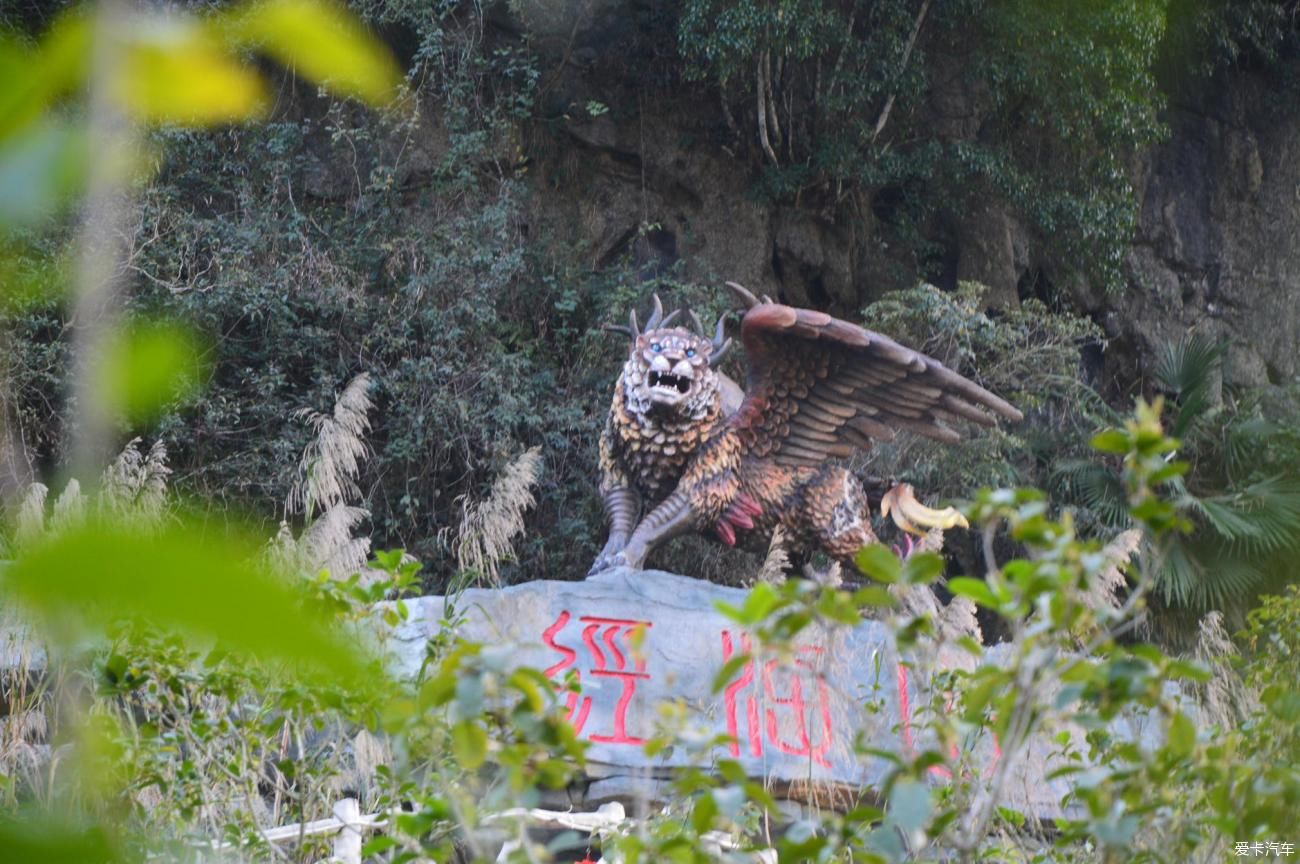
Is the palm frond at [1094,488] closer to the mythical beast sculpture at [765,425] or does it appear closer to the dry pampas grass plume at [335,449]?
the mythical beast sculpture at [765,425]

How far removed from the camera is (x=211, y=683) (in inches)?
92.4

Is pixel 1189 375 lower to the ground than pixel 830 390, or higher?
higher

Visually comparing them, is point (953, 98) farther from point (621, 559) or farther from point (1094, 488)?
point (621, 559)

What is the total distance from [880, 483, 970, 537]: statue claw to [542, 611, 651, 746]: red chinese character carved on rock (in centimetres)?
149

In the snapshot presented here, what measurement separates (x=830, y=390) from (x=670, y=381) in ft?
2.04

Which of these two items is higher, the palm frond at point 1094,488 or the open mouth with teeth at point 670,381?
the open mouth with teeth at point 670,381

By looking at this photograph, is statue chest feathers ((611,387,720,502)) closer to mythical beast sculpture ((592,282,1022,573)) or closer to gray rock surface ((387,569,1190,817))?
mythical beast sculpture ((592,282,1022,573))

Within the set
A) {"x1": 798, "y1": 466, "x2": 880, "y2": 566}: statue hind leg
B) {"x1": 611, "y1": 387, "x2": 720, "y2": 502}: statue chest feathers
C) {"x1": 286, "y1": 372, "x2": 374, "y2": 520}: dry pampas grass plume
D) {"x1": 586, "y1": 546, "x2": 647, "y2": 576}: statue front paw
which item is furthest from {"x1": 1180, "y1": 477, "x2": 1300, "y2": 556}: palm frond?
{"x1": 286, "y1": 372, "x2": 374, "y2": 520}: dry pampas grass plume

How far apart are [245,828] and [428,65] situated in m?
6.84

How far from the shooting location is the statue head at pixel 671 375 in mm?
5469

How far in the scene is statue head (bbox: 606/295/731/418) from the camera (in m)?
5.47

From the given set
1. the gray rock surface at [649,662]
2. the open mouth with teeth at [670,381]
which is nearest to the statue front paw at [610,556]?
the gray rock surface at [649,662]

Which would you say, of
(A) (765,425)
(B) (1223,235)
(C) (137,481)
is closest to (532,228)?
(A) (765,425)

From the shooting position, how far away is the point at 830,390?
5602 mm
